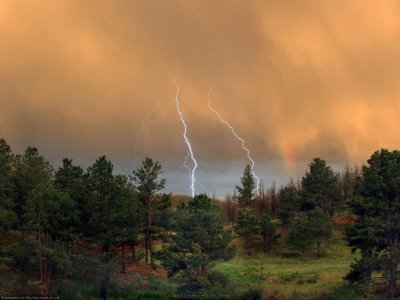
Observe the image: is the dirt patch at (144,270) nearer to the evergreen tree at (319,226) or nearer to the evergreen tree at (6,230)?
the evergreen tree at (6,230)

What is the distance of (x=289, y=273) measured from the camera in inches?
2287

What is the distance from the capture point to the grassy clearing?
143ft

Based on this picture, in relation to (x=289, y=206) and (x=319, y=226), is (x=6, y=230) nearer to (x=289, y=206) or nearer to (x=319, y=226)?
(x=319, y=226)

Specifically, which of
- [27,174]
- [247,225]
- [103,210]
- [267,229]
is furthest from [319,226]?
[27,174]

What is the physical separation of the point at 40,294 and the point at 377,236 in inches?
1297

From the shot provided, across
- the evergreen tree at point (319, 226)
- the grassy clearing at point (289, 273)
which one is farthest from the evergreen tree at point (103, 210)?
the evergreen tree at point (319, 226)

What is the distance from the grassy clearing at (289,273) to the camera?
43.5 metres

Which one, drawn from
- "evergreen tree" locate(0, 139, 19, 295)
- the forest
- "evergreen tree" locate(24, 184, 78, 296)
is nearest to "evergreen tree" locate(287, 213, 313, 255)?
the forest

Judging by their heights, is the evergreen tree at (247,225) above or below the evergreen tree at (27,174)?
below

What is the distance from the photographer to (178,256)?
42938 mm

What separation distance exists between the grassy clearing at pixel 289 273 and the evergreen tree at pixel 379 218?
17.0ft

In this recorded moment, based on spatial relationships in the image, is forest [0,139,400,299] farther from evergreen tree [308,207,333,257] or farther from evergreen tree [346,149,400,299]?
evergreen tree [308,207,333,257]

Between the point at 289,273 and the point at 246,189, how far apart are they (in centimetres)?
5300

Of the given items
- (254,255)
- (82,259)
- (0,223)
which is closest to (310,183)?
(254,255)
